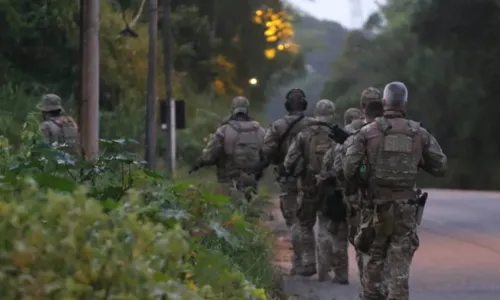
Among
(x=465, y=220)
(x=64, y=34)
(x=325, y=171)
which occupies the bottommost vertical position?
(x=465, y=220)

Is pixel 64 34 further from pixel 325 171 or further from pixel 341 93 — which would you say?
pixel 341 93

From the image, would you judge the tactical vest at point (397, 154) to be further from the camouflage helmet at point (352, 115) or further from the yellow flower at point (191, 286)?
the yellow flower at point (191, 286)

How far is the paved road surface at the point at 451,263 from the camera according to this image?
11.6 m

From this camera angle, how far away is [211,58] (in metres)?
44.4

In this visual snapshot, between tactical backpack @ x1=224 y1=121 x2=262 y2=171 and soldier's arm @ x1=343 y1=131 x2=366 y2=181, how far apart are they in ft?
17.5

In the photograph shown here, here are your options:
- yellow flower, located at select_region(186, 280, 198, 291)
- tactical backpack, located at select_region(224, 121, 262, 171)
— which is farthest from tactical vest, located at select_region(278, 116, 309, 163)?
yellow flower, located at select_region(186, 280, 198, 291)

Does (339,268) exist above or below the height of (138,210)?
below

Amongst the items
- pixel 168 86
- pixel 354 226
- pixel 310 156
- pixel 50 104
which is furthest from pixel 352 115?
pixel 168 86

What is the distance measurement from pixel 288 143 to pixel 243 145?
1.48 m

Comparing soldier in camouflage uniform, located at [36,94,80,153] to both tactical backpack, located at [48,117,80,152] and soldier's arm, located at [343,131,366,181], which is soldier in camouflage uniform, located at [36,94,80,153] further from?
soldier's arm, located at [343,131,366,181]

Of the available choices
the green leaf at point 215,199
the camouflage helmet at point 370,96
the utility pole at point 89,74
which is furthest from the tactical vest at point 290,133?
the green leaf at point 215,199

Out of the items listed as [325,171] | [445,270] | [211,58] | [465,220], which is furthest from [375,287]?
[211,58]

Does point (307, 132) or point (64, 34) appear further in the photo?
point (64, 34)

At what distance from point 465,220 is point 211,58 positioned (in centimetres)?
2336
